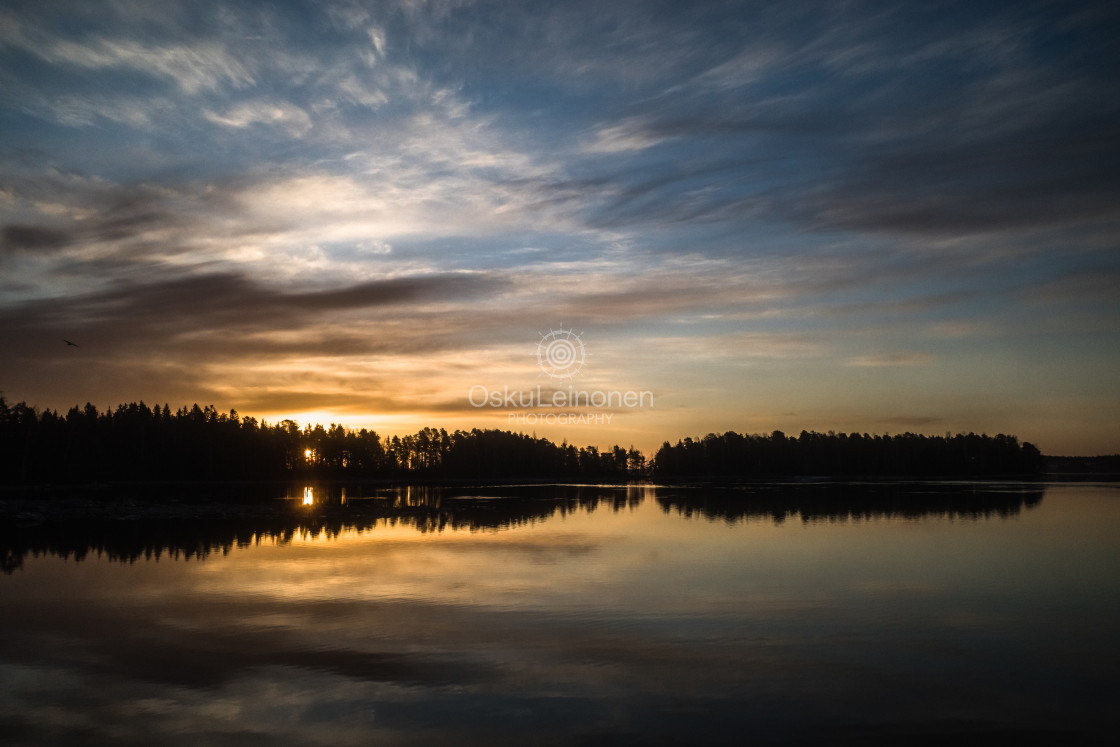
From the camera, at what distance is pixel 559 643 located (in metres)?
17.4

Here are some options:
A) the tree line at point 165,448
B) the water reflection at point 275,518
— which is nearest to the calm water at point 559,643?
the water reflection at point 275,518

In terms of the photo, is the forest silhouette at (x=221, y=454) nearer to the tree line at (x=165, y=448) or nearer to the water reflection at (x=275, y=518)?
the tree line at (x=165, y=448)

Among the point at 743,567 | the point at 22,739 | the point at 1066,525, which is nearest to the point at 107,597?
the point at 22,739

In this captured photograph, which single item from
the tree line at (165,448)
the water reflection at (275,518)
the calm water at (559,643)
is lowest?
the calm water at (559,643)

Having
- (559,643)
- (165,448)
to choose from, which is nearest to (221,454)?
(165,448)

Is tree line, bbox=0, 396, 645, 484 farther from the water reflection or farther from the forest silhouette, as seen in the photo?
the water reflection

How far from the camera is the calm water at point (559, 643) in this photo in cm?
1248

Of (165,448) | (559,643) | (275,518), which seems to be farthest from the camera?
(165,448)

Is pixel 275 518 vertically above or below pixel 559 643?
above

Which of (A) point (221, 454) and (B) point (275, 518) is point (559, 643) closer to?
(B) point (275, 518)

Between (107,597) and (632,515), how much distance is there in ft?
138

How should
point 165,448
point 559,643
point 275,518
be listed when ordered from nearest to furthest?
→ 1. point 559,643
2. point 275,518
3. point 165,448

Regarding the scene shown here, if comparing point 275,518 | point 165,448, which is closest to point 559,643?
point 275,518

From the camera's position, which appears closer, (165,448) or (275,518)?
(275,518)
